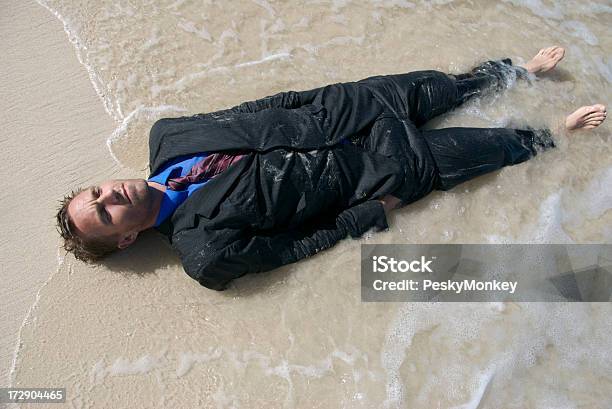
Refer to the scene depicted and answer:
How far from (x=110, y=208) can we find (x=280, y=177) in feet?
3.27

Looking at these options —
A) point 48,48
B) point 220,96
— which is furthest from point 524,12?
point 48,48

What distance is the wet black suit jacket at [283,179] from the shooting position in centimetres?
309

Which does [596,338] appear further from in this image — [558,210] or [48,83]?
[48,83]

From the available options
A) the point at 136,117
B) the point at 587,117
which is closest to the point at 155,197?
the point at 136,117

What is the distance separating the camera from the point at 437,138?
352 centimetres

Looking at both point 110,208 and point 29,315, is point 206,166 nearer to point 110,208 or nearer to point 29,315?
point 110,208

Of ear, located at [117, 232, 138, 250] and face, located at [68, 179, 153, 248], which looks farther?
ear, located at [117, 232, 138, 250]

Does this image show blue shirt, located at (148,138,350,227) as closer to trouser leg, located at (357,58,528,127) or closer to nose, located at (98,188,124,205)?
nose, located at (98,188,124,205)

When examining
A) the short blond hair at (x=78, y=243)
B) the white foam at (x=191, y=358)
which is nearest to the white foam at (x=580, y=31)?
the white foam at (x=191, y=358)

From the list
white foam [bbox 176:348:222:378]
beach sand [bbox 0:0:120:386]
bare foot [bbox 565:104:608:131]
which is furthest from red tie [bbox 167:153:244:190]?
bare foot [bbox 565:104:608:131]

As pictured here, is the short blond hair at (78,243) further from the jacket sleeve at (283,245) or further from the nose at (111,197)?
the jacket sleeve at (283,245)

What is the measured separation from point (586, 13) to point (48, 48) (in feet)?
14.8

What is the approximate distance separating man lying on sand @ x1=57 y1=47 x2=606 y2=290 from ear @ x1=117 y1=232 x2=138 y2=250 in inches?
0.5

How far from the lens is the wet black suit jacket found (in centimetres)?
309
